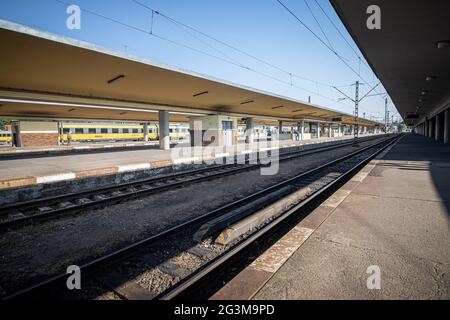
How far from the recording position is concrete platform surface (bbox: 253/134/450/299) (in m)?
2.62

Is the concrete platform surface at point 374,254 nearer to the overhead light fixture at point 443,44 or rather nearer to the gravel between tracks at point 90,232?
the gravel between tracks at point 90,232

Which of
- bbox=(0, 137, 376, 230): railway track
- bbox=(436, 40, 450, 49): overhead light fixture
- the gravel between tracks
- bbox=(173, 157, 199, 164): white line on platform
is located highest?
bbox=(436, 40, 450, 49): overhead light fixture

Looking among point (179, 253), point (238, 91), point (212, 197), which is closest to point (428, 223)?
point (179, 253)

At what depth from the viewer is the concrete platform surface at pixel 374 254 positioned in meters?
2.62

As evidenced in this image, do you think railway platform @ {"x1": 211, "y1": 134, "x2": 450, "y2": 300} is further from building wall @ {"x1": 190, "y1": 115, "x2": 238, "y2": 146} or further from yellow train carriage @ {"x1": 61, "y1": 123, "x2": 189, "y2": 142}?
yellow train carriage @ {"x1": 61, "y1": 123, "x2": 189, "y2": 142}

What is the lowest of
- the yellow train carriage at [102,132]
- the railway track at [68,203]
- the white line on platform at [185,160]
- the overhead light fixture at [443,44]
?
the railway track at [68,203]

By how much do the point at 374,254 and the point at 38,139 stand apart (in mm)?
34045

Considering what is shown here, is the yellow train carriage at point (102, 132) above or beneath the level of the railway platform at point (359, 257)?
above

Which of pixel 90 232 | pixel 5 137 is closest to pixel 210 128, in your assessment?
pixel 90 232

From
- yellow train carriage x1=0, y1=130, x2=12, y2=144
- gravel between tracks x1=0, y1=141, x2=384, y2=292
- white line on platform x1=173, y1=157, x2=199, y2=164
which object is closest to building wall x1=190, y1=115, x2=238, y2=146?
white line on platform x1=173, y1=157, x2=199, y2=164

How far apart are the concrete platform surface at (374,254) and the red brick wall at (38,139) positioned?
32669 millimetres

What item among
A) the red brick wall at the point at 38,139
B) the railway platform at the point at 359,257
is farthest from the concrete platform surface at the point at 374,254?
the red brick wall at the point at 38,139

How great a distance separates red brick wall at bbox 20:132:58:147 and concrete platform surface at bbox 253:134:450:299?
32669mm
